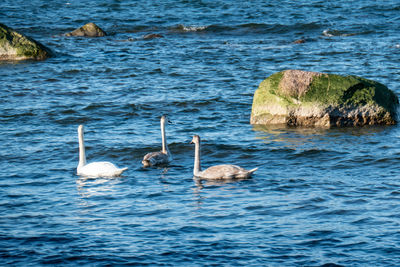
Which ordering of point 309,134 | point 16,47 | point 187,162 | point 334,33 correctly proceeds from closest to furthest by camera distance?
point 187,162, point 309,134, point 16,47, point 334,33

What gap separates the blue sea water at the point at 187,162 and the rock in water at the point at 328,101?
0.39m

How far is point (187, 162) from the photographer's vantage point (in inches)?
551

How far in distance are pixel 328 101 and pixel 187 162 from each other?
374 cm

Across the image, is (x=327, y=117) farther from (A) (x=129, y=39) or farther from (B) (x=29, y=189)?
(A) (x=129, y=39)

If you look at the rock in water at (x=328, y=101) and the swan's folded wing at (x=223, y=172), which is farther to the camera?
the rock in water at (x=328, y=101)

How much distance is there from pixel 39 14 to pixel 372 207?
3202 centimetres

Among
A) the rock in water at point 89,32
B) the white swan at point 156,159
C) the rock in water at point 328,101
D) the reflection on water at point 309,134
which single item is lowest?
the reflection on water at point 309,134

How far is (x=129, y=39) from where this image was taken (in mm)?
30656

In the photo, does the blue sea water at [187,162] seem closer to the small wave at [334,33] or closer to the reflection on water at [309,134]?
the reflection on water at [309,134]

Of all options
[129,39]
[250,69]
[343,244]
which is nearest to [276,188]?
[343,244]

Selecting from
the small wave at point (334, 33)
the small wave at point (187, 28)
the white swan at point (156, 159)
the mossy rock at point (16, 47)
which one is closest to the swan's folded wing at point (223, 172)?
the white swan at point (156, 159)

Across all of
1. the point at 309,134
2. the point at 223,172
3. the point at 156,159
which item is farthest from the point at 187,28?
the point at 223,172

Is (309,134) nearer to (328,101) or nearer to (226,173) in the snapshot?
(328,101)

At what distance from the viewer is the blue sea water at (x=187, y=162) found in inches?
352
